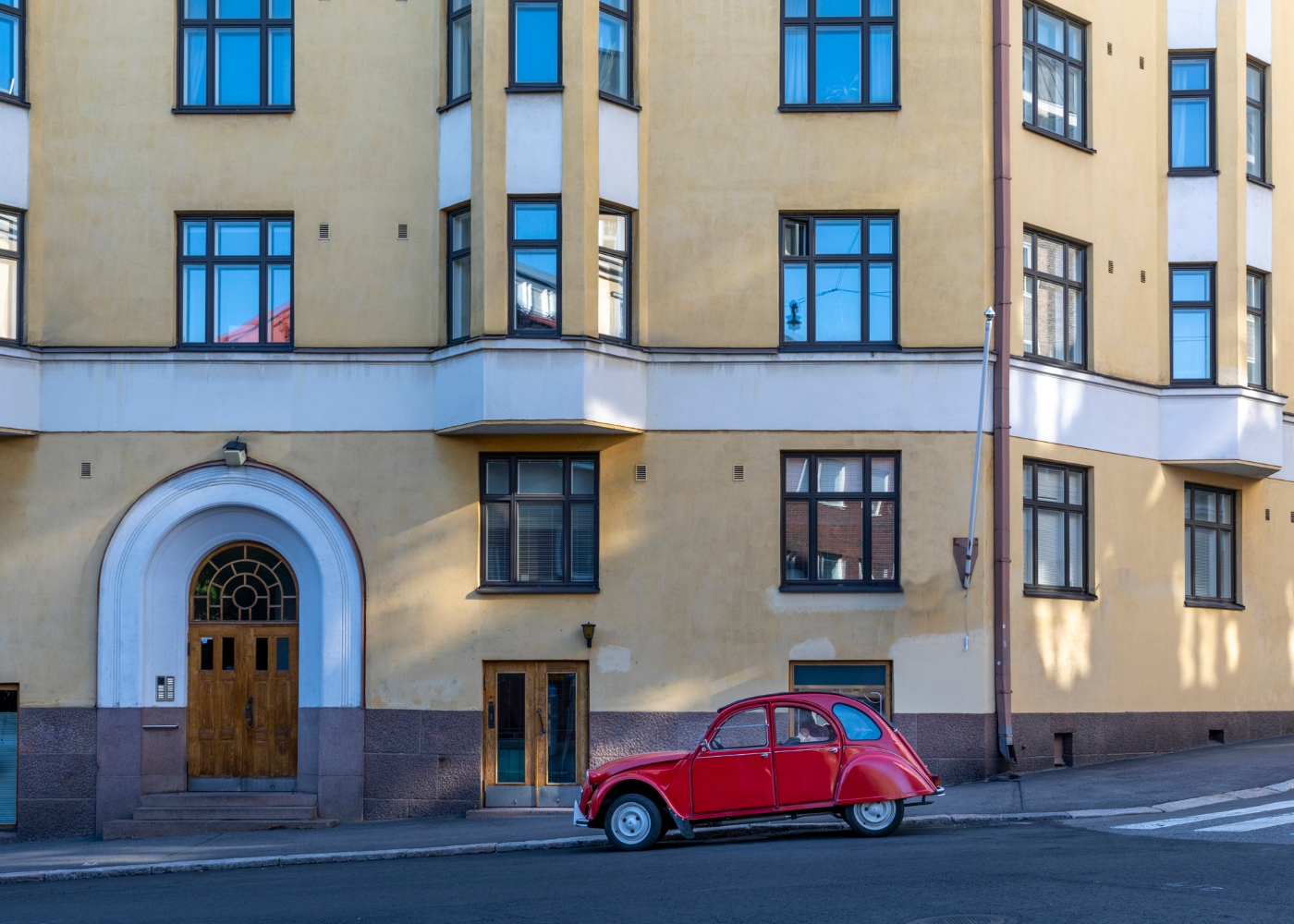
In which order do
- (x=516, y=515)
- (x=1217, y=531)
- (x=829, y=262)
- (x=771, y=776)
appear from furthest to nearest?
(x=1217, y=531) → (x=829, y=262) → (x=516, y=515) → (x=771, y=776)

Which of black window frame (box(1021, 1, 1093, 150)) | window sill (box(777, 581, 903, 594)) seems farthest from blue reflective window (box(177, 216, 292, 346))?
black window frame (box(1021, 1, 1093, 150))

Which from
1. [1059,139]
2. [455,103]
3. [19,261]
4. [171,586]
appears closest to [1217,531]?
[1059,139]

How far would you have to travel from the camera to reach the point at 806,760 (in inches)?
591

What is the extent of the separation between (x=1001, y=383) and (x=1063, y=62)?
509cm

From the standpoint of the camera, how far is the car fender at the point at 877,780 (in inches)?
584

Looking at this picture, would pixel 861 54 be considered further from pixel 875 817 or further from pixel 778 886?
pixel 778 886

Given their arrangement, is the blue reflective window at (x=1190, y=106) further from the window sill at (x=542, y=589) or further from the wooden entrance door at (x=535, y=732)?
the wooden entrance door at (x=535, y=732)

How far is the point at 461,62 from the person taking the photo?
20.4m

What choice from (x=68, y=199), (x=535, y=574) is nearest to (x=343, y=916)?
(x=535, y=574)

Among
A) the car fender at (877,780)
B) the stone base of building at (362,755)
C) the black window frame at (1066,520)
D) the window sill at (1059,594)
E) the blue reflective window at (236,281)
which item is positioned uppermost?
the blue reflective window at (236,281)

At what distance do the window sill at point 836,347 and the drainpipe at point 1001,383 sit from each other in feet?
4.87

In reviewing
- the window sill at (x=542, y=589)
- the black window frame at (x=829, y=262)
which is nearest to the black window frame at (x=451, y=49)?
the black window frame at (x=829, y=262)

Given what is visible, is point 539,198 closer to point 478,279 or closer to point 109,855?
point 478,279

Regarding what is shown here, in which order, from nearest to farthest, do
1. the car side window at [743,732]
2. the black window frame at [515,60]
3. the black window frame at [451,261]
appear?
the car side window at [743,732] → the black window frame at [515,60] → the black window frame at [451,261]
